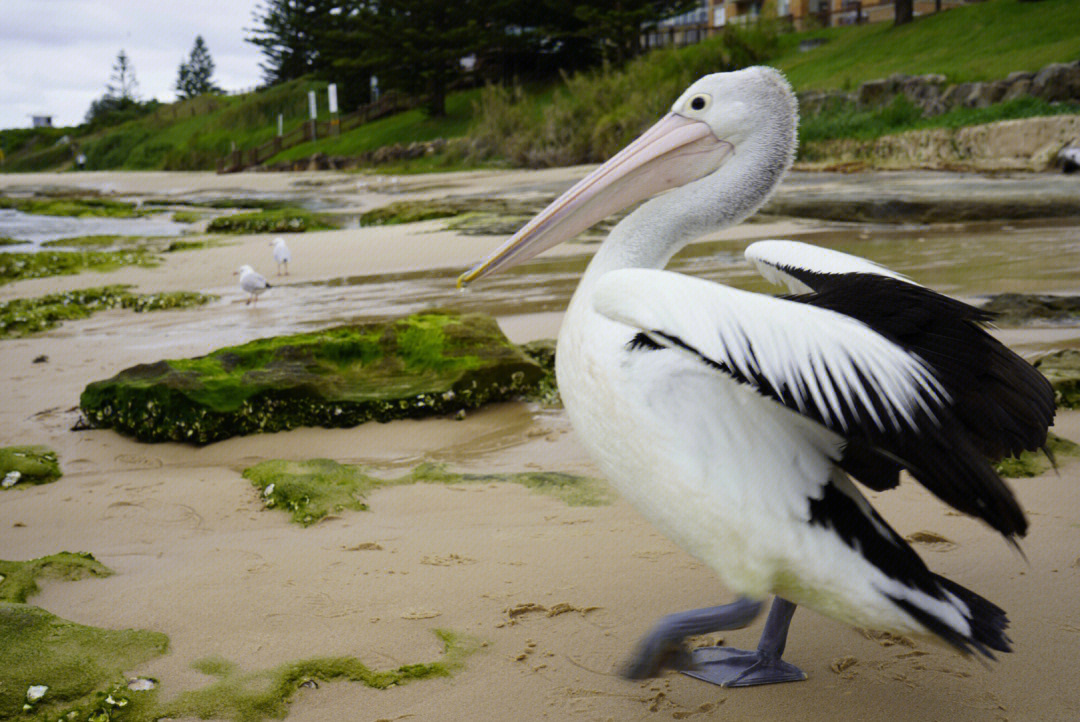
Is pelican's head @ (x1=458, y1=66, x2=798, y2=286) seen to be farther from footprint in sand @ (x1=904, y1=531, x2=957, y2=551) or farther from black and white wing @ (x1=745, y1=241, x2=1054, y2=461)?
footprint in sand @ (x1=904, y1=531, x2=957, y2=551)

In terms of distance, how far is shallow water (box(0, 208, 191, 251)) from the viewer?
50.6 feet

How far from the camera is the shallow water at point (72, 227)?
15.4 meters

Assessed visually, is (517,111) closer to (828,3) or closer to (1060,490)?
(828,3)

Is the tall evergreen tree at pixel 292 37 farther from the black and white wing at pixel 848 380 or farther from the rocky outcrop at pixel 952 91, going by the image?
the black and white wing at pixel 848 380

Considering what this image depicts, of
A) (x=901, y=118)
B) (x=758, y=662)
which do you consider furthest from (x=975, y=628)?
(x=901, y=118)

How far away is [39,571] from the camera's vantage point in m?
2.52

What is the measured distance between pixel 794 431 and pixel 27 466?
3001 millimetres

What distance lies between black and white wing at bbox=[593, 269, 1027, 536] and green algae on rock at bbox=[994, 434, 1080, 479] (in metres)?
1.55

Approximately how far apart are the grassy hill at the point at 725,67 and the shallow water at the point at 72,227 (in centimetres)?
980

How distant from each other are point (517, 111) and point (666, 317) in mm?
27203

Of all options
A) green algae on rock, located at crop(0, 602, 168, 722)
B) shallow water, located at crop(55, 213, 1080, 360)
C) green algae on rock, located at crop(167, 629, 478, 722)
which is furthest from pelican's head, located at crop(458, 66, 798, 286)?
shallow water, located at crop(55, 213, 1080, 360)

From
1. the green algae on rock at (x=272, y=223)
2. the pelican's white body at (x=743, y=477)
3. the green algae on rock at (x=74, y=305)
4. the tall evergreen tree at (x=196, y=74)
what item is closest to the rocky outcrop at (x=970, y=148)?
the green algae on rock at (x=272, y=223)

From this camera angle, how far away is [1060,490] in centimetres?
295

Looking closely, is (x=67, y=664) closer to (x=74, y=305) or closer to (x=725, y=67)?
(x=74, y=305)
